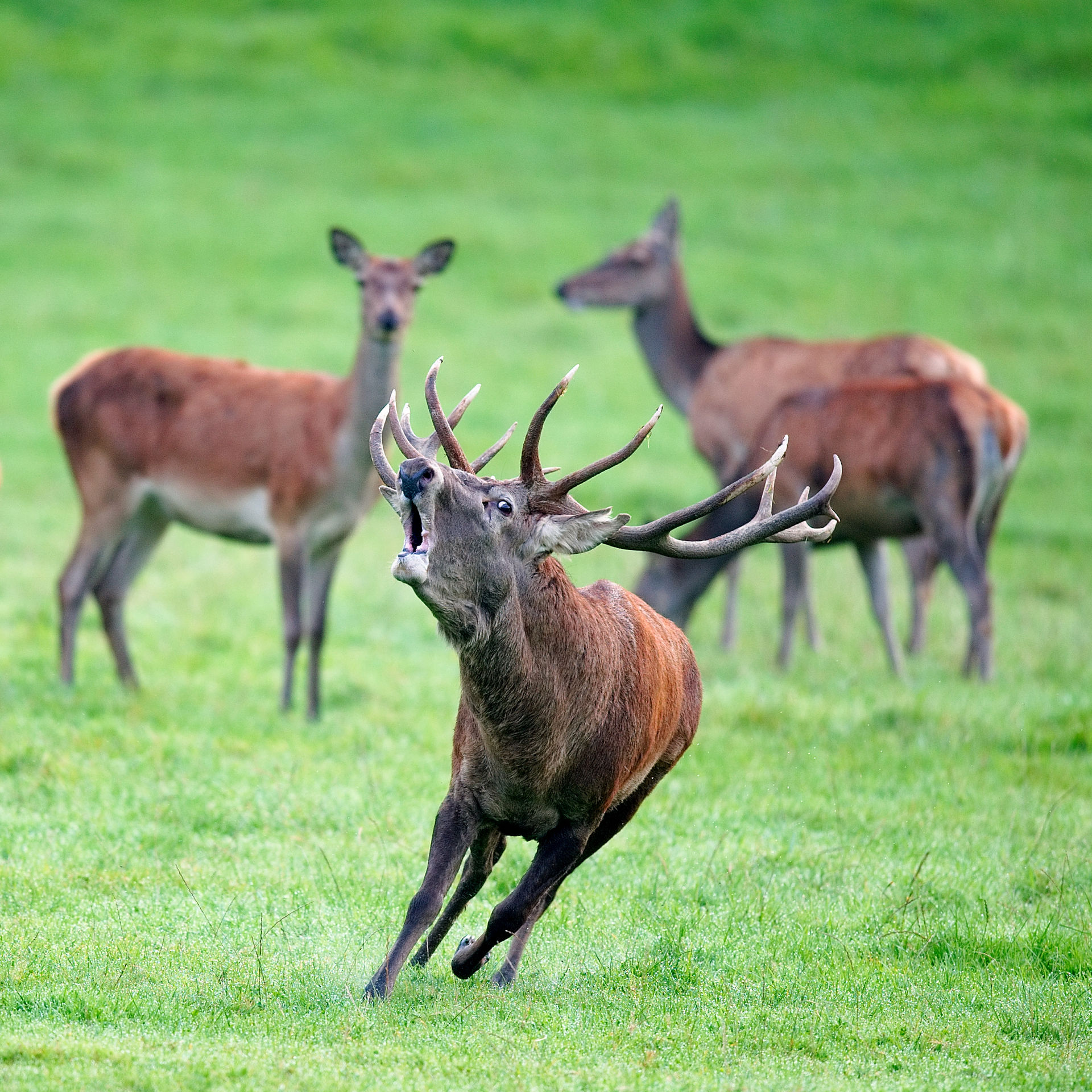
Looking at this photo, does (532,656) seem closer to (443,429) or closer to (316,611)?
(443,429)

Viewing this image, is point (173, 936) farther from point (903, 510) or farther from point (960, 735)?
point (903, 510)

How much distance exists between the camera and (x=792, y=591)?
10711 mm

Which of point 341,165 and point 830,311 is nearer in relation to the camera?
point 830,311

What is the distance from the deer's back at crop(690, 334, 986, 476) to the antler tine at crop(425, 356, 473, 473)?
6989 millimetres

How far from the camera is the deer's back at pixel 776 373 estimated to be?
1194cm

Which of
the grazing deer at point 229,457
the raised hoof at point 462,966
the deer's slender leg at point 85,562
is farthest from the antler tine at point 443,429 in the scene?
the deer's slender leg at point 85,562

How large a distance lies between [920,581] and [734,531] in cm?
696

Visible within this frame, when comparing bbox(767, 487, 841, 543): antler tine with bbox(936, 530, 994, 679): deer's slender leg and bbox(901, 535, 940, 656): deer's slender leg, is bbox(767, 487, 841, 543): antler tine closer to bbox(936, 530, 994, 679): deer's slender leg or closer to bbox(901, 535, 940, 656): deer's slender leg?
bbox(936, 530, 994, 679): deer's slender leg

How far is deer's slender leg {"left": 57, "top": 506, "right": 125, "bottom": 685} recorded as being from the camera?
8953 millimetres

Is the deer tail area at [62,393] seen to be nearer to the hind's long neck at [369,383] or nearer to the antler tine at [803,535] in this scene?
the hind's long neck at [369,383]

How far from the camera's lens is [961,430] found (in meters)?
9.92

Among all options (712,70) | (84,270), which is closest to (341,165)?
(84,270)

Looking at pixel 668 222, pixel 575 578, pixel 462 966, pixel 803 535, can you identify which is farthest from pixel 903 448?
pixel 462 966

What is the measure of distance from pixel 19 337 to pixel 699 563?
33.5ft
